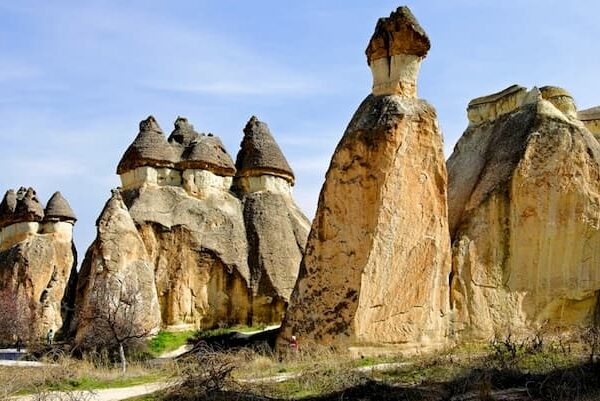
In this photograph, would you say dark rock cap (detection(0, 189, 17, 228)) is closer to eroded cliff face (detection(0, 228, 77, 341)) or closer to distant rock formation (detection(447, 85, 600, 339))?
eroded cliff face (detection(0, 228, 77, 341))

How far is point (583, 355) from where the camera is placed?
11.9 m

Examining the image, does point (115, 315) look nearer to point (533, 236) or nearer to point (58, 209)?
point (533, 236)

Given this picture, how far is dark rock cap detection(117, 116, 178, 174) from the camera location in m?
26.7

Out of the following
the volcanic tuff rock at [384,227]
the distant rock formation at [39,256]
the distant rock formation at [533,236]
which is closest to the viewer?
the volcanic tuff rock at [384,227]

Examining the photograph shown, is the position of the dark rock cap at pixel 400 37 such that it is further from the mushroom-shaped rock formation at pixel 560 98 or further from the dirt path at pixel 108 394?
the dirt path at pixel 108 394

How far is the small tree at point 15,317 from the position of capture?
2603 cm

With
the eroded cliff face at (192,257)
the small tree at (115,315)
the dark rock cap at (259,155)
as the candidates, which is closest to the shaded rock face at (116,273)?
the small tree at (115,315)

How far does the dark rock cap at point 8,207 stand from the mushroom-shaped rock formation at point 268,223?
27.3ft

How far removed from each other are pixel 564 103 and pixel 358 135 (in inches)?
264

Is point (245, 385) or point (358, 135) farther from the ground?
point (358, 135)

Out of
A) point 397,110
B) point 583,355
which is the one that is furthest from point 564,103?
point 583,355

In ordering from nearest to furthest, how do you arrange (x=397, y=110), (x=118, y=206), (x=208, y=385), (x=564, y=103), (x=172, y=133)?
(x=208, y=385) → (x=397, y=110) → (x=564, y=103) → (x=118, y=206) → (x=172, y=133)

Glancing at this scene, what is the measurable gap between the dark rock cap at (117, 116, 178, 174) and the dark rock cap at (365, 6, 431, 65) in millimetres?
12156

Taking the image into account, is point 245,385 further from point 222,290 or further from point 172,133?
point 172,133
